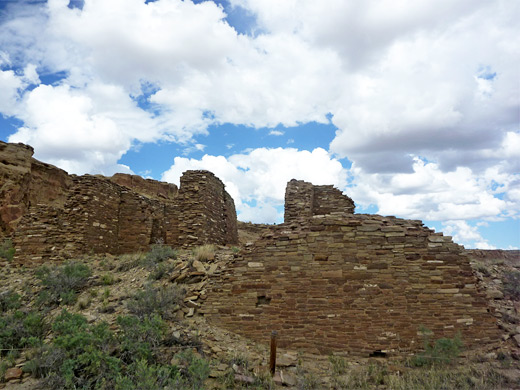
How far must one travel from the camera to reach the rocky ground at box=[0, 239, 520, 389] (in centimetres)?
574

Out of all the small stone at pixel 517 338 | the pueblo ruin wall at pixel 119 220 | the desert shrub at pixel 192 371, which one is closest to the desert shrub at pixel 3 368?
the desert shrub at pixel 192 371

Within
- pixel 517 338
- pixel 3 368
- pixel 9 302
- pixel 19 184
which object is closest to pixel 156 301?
pixel 3 368

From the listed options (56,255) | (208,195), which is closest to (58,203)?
(56,255)

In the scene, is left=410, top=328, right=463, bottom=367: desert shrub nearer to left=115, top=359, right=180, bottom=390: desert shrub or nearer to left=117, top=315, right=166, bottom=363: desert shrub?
left=115, top=359, right=180, bottom=390: desert shrub

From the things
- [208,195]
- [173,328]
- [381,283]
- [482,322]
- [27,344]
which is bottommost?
[27,344]

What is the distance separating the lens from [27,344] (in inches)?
268

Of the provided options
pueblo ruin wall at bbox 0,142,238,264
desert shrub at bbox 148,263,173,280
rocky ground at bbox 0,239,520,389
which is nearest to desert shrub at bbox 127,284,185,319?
rocky ground at bbox 0,239,520,389

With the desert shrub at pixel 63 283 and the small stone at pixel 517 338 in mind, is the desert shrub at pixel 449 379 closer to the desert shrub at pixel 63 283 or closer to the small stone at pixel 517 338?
the small stone at pixel 517 338

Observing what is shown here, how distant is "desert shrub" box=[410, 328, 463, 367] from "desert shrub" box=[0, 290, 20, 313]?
31.0ft

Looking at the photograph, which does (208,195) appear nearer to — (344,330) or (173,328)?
(173,328)

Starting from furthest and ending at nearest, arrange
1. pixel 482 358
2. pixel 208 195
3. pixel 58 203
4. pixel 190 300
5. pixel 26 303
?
pixel 58 203 → pixel 208 195 → pixel 26 303 → pixel 190 300 → pixel 482 358

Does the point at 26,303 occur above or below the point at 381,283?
below

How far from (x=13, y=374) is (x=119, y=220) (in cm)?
833

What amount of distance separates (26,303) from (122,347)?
4639 mm
